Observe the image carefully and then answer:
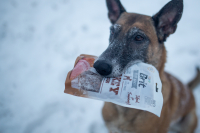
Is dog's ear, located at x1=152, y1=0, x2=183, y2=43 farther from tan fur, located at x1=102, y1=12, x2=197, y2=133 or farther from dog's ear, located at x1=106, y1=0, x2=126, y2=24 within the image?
dog's ear, located at x1=106, y1=0, x2=126, y2=24

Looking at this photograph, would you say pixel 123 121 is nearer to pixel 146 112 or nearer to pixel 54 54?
pixel 146 112

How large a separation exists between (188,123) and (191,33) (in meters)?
3.69

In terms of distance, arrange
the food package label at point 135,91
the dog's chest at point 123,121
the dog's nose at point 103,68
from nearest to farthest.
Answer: the food package label at point 135,91 < the dog's nose at point 103,68 < the dog's chest at point 123,121

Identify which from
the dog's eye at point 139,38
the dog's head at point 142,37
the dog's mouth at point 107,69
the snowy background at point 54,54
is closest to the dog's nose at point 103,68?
the dog's mouth at point 107,69

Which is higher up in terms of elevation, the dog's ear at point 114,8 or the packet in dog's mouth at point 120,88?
the dog's ear at point 114,8

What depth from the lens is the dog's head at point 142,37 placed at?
1964 millimetres

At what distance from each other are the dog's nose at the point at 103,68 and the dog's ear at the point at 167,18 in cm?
121

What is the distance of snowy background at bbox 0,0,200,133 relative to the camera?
3141 millimetres

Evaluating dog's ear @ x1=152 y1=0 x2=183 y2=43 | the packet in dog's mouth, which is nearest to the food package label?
the packet in dog's mouth

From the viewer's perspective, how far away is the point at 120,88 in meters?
1.56

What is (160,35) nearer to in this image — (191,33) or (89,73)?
(89,73)

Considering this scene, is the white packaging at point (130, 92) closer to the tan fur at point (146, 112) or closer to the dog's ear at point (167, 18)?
the tan fur at point (146, 112)

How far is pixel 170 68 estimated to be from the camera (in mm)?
4375

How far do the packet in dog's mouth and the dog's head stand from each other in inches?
11.6
